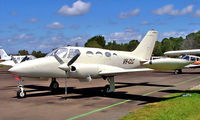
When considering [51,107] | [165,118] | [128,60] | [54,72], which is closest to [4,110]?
[51,107]

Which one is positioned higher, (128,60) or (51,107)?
(128,60)

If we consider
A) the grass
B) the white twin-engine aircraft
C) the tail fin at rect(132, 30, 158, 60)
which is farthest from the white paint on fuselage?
the grass

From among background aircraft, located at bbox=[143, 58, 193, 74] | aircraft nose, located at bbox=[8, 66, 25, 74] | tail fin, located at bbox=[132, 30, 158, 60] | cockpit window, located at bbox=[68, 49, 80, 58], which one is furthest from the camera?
tail fin, located at bbox=[132, 30, 158, 60]

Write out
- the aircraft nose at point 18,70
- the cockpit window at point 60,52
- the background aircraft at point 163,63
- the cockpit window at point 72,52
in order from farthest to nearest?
1. the cockpit window at point 72,52
2. the cockpit window at point 60,52
3. the aircraft nose at point 18,70
4. the background aircraft at point 163,63

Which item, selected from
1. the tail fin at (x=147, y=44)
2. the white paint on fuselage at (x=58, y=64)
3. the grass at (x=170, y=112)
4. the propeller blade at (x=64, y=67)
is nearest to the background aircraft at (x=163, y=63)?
the grass at (x=170, y=112)

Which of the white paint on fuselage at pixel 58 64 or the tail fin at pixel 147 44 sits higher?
the tail fin at pixel 147 44

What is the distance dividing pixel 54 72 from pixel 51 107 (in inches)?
128

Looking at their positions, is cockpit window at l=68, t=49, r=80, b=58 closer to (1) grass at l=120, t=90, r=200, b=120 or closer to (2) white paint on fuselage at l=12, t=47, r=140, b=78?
(2) white paint on fuselage at l=12, t=47, r=140, b=78

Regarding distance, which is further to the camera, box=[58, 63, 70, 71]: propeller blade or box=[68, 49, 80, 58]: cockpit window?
box=[68, 49, 80, 58]: cockpit window

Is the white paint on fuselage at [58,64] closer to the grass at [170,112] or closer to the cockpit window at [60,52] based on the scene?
the cockpit window at [60,52]

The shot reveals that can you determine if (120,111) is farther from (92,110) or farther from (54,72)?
(54,72)

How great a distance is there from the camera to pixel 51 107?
10656 millimetres

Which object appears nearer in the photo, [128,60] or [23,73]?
[23,73]

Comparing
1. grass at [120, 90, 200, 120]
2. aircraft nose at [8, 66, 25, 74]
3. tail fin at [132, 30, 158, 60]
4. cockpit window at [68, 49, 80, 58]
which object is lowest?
grass at [120, 90, 200, 120]
